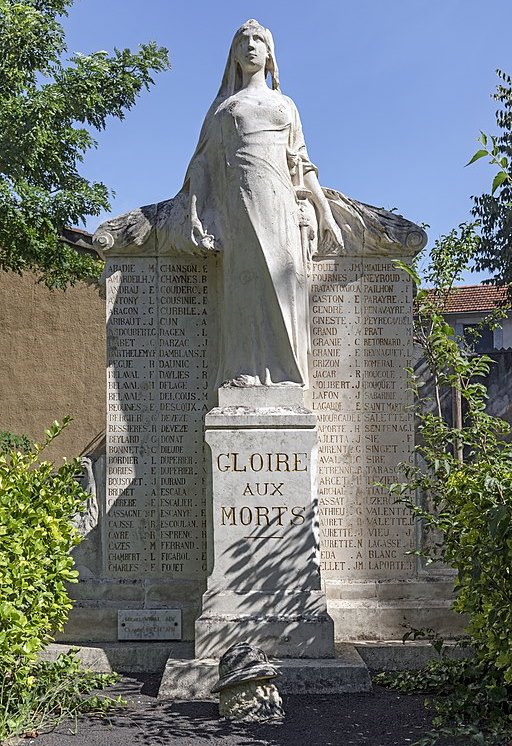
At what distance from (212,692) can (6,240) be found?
8129mm

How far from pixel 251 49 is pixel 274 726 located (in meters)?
4.74

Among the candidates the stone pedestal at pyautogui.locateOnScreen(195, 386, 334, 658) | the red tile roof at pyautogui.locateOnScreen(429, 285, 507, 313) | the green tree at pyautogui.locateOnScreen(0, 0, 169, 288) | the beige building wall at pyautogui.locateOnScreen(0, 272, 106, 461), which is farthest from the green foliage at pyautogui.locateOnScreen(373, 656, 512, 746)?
the red tile roof at pyautogui.locateOnScreen(429, 285, 507, 313)

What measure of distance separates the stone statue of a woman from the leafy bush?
1698 mm

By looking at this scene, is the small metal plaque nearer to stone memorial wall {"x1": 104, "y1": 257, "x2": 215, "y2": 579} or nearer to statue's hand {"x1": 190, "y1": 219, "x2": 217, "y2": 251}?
stone memorial wall {"x1": 104, "y1": 257, "x2": 215, "y2": 579}

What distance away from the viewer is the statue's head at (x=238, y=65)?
7.35 metres

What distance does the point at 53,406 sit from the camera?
1617cm

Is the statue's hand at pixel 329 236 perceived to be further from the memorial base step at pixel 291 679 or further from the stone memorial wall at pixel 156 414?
the memorial base step at pixel 291 679

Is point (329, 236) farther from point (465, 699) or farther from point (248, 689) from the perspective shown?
point (465, 699)

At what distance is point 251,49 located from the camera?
7297 millimetres

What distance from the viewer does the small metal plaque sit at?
7.18m

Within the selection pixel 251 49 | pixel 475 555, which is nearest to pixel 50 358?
pixel 251 49

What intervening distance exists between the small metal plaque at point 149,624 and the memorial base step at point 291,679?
96 centimetres

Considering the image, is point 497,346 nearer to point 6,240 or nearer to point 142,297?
point 6,240

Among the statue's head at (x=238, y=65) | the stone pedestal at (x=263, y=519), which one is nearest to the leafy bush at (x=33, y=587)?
the stone pedestal at (x=263, y=519)
